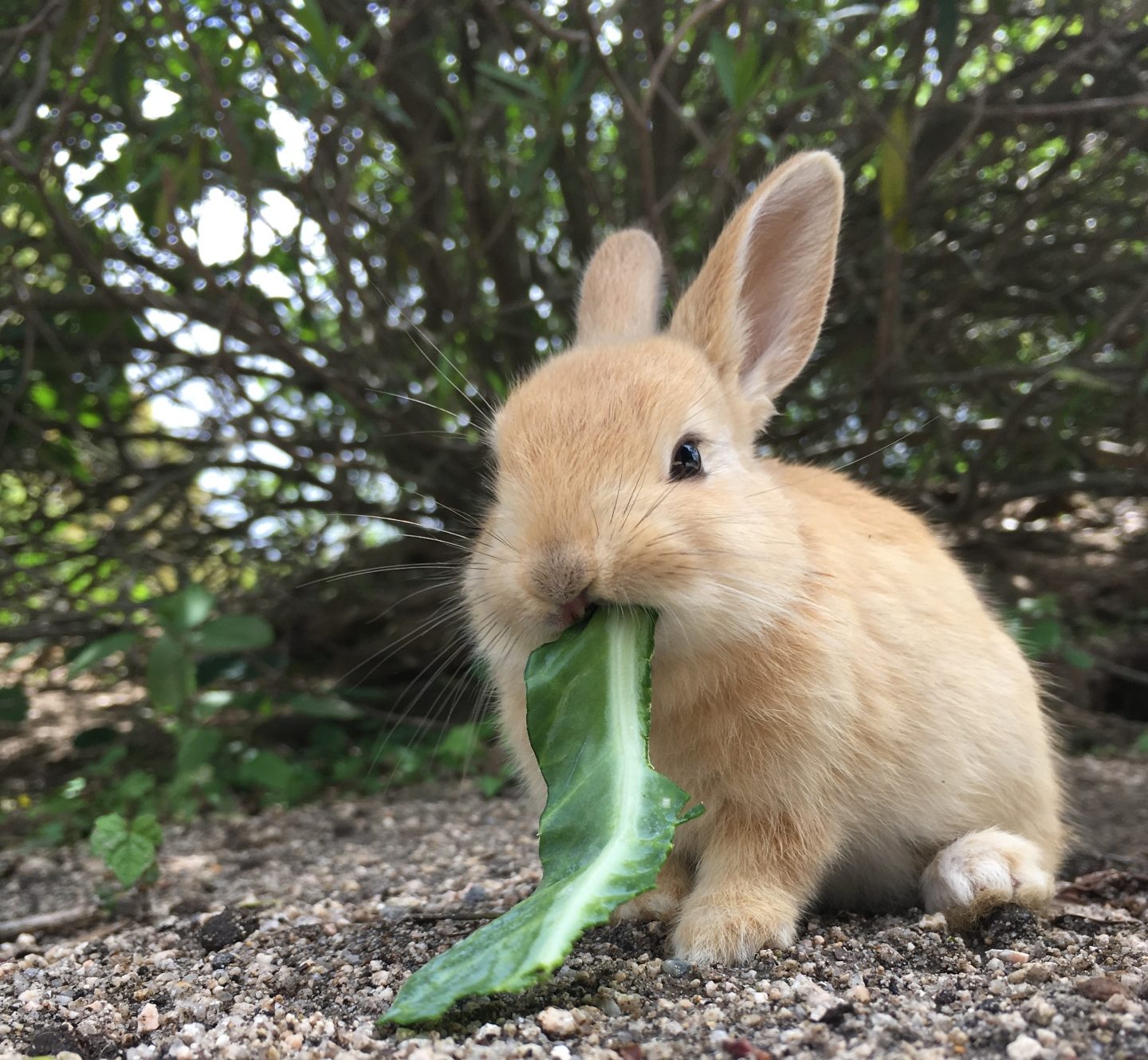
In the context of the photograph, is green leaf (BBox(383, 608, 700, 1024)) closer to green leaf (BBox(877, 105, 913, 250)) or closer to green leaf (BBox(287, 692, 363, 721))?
green leaf (BBox(877, 105, 913, 250))

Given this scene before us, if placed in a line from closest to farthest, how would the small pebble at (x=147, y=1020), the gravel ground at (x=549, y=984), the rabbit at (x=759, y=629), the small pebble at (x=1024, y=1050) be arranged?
1. the small pebble at (x=1024, y=1050)
2. the gravel ground at (x=549, y=984)
3. the small pebble at (x=147, y=1020)
4. the rabbit at (x=759, y=629)

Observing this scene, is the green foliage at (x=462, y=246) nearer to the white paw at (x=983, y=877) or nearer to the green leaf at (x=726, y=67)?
the green leaf at (x=726, y=67)

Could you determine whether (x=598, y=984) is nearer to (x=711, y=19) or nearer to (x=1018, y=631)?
(x=1018, y=631)

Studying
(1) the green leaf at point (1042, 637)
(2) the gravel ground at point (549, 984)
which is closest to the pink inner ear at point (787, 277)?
(2) the gravel ground at point (549, 984)

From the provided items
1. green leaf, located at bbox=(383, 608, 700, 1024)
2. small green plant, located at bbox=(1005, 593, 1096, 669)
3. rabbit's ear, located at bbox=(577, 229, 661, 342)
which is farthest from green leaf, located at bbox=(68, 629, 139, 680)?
small green plant, located at bbox=(1005, 593, 1096, 669)

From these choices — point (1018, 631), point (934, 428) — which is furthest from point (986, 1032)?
point (934, 428)

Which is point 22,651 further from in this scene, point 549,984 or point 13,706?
point 549,984
